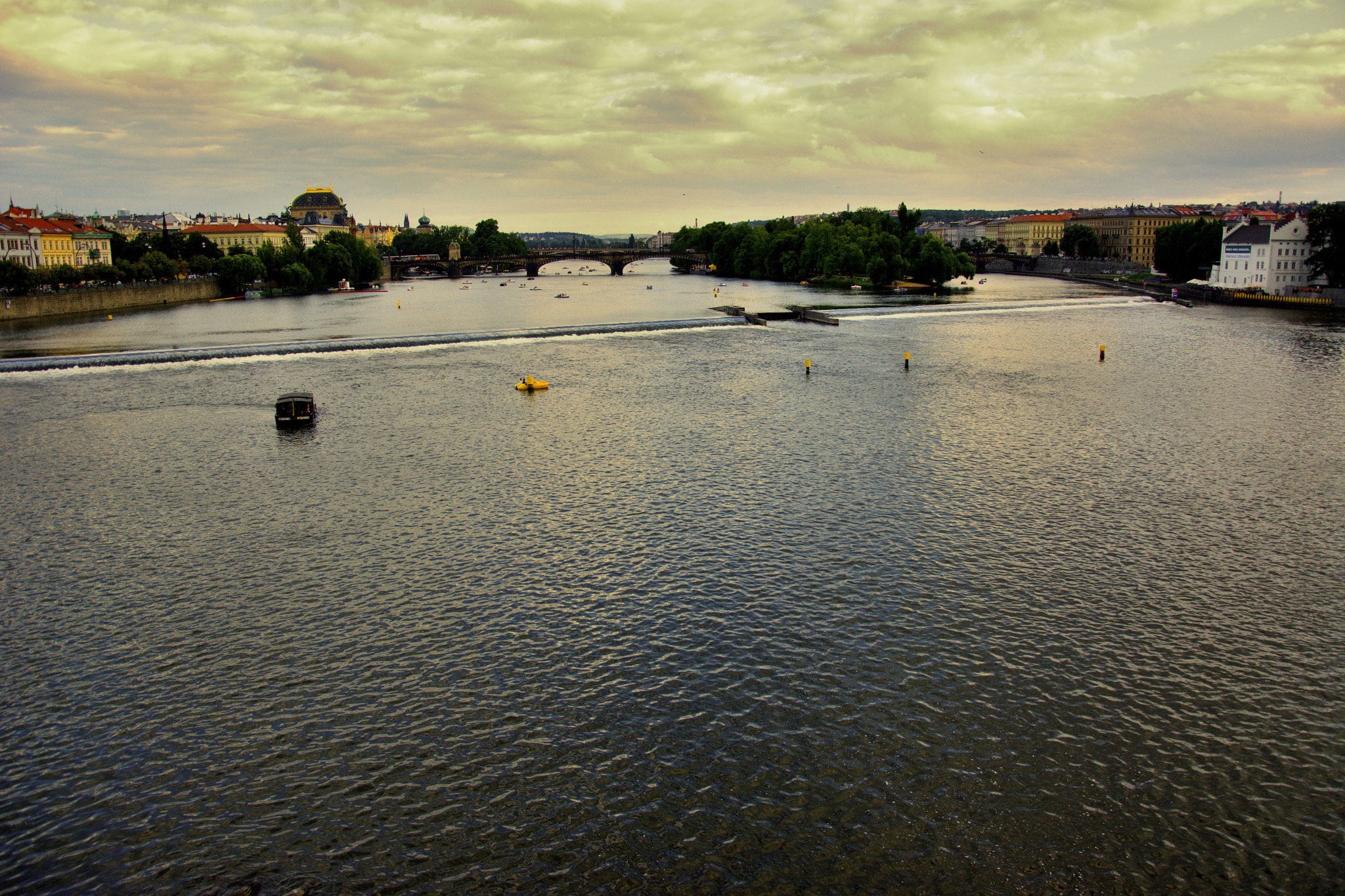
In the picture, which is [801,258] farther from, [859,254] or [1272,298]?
[1272,298]

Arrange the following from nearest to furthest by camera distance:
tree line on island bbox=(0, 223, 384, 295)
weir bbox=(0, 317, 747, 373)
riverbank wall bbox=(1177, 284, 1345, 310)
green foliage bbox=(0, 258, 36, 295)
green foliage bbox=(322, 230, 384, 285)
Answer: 1. weir bbox=(0, 317, 747, 373)
2. green foliage bbox=(0, 258, 36, 295)
3. riverbank wall bbox=(1177, 284, 1345, 310)
4. tree line on island bbox=(0, 223, 384, 295)
5. green foliage bbox=(322, 230, 384, 285)

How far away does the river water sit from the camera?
16.4m

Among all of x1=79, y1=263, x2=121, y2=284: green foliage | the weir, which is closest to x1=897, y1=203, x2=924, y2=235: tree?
the weir

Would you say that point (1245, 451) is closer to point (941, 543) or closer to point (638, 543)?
point (941, 543)

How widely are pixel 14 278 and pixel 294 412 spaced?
8967 centimetres

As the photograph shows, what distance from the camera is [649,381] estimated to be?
64500mm

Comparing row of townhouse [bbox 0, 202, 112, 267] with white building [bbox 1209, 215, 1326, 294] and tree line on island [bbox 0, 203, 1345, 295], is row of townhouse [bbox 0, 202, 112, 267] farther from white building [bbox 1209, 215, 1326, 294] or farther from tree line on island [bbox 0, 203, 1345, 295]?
white building [bbox 1209, 215, 1326, 294]

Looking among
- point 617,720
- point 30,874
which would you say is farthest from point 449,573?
point 30,874

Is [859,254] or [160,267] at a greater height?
[859,254]

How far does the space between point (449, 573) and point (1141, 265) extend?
200998 mm

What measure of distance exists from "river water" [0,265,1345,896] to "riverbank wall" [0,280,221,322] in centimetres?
7478

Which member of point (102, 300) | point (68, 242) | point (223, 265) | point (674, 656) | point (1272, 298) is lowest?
point (674, 656)

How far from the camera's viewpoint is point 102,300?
4766 inches

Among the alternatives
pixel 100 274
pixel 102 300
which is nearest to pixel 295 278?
pixel 100 274
